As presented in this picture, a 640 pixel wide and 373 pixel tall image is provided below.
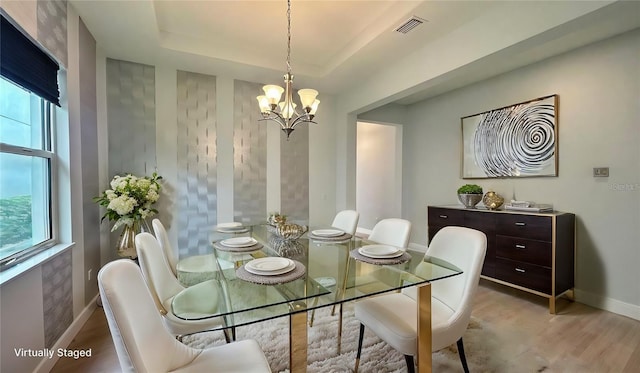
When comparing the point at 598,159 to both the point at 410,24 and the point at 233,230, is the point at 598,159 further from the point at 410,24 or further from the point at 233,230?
the point at 233,230

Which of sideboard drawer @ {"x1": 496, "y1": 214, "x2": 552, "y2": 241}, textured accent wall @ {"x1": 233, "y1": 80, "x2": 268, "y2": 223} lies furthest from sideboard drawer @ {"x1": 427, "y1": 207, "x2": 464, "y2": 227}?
textured accent wall @ {"x1": 233, "y1": 80, "x2": 268, "y2": 223}

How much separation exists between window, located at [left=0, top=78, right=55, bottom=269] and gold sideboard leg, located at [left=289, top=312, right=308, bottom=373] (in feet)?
5.42

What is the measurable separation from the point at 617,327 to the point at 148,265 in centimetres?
362

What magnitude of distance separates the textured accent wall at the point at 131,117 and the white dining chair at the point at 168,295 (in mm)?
2036

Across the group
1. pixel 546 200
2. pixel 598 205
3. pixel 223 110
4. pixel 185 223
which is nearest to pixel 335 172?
pixel 223 110

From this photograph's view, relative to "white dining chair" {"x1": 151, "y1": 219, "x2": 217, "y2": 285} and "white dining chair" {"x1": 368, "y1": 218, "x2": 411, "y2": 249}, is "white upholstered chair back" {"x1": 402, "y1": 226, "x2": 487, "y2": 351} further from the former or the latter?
"white dining chair" {"x1": 151, "y1": 219, "x2": 217, "y2": 285}

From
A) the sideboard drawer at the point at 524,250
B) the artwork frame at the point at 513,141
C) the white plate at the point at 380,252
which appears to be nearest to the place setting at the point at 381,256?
the white plate at the point at 380,252

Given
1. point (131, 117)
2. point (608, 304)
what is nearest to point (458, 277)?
point (608, 304)

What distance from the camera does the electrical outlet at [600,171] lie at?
104 inches

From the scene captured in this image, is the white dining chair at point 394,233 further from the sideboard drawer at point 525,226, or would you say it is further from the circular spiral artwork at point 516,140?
the circular spiral artwork at point 516,140

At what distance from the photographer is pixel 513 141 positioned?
3.35 meters

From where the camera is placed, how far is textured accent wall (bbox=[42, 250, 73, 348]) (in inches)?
69.6

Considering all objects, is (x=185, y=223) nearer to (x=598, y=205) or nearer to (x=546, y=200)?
(x=546, y=200)

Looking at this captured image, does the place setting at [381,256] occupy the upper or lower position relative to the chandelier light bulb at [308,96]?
lower
